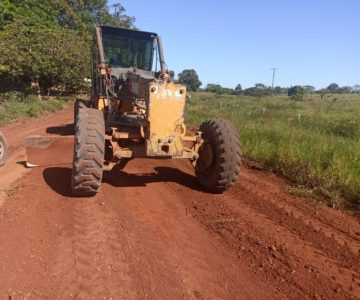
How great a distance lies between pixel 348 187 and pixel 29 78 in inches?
921

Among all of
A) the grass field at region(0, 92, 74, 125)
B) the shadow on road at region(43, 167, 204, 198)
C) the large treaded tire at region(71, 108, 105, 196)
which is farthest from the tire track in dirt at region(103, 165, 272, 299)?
the grass field at region(0, 92, 74, 125)

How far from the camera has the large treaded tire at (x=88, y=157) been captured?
232 inches

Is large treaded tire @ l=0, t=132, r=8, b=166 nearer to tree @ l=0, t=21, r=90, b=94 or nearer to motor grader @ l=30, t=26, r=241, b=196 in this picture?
motor grader @ l=30, t=26, r=241, b=196

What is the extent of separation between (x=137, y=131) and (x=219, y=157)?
1579mm

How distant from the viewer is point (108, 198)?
249 inches

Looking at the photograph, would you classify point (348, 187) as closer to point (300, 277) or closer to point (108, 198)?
point (300, 277)

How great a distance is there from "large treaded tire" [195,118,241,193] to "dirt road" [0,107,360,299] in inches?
11.7

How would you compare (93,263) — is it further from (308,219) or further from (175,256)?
(308,219)

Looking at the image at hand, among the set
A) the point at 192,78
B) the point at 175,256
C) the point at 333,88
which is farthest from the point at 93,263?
the point at 333,88

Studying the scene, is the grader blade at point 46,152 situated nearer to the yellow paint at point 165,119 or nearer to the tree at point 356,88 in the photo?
the yellow paint at point 165,119

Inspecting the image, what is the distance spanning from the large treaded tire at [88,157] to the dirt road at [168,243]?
0.26 metres

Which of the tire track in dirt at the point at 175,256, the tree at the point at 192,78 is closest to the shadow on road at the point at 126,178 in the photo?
the tire track in dirt at the point at 175,256

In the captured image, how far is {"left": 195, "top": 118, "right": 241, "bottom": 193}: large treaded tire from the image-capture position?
675 cm

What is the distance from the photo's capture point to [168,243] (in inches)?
187
